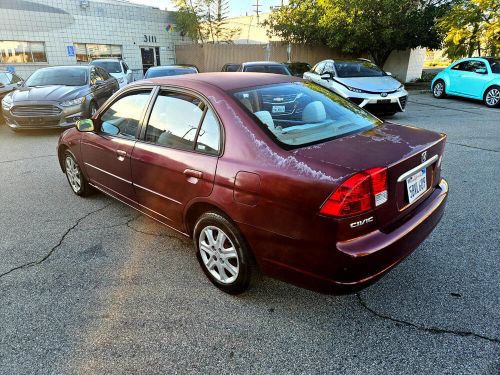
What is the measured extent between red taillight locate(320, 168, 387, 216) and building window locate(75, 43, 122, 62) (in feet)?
77.3

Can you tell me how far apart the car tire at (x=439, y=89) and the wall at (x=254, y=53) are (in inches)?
349

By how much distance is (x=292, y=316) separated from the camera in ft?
8.48

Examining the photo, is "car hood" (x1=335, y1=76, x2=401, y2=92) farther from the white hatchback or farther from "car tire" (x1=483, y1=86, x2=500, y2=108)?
"car tire" (x1=483, y1=86, x2=500, y2=108)

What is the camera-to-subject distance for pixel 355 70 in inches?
404

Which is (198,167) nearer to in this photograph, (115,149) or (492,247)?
(115,149)

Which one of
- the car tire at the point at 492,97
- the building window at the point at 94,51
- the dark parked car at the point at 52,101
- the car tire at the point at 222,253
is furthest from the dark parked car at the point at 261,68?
the building window at the point at 94,51

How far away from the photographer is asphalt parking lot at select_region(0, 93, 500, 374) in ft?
7.25

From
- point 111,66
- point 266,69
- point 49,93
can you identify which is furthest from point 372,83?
point 111,66

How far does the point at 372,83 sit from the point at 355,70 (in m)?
Result: 1.10

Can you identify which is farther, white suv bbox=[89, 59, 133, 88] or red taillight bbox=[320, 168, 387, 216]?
white suv bbox=[89, 59, 133, 88]

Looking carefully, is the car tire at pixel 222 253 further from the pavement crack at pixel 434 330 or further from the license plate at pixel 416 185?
the license plate at pixel 416 185

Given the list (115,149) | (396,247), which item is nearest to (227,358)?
(396,247)

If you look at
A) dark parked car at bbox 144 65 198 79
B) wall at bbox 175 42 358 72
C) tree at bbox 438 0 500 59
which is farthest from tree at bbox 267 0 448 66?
dark parked car at bbox 144 65 198 79

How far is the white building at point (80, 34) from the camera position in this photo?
1945 centimetres
